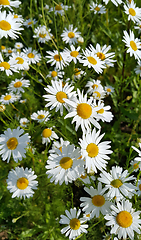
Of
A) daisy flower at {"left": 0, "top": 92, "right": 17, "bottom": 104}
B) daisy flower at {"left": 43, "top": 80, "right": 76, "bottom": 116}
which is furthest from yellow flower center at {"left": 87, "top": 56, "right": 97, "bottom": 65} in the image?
daisy flower at {"left": 0, "top": 92, "right": 17, "bottom": 104}

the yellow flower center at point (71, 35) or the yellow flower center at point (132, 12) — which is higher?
the yellow flower center at point (71, 35)

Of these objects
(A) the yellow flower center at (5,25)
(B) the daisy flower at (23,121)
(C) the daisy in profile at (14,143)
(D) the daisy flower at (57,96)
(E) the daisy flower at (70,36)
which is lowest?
(C) the daisy in profile at (14,143)

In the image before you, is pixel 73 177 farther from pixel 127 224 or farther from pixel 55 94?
pixel 55 94

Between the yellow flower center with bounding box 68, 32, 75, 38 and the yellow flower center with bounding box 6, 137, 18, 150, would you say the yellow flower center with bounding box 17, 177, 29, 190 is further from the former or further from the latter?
the yellow flower center with bounding box 68, 32, 75, 38

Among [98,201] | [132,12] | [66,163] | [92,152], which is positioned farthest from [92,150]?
[132,12]

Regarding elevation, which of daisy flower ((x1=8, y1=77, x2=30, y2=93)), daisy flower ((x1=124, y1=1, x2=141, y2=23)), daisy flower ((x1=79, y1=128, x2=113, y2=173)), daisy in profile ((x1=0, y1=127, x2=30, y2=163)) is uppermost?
daisy flower ((x1=8, y1=77, x2=30, y2=93))

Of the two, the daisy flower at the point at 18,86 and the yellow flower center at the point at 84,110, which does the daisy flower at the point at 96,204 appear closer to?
the yellow flower center at the point at 84,110

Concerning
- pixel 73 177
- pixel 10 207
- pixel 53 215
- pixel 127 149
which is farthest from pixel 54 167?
pixel 127 149

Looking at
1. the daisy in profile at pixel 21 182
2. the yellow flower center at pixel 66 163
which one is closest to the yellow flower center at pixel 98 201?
the yellow flower center at pixel 66 163
